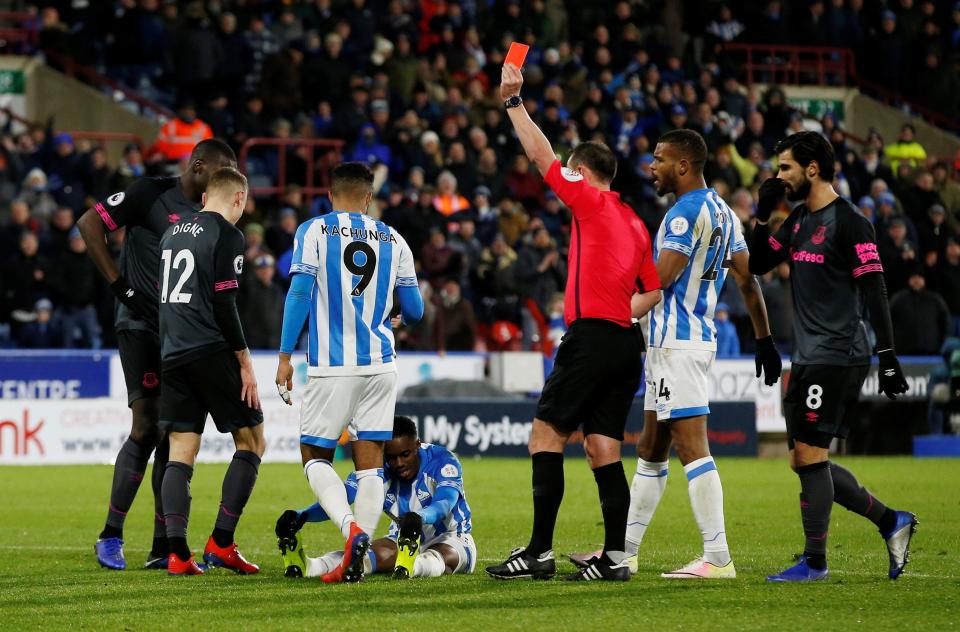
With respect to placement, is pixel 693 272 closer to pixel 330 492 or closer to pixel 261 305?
pixel 330 492

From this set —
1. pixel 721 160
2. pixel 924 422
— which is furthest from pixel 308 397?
pixel 721 160

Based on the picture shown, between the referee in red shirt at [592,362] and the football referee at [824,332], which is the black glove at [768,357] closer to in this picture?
the football referee at [824,332]

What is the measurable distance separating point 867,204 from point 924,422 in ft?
16.1

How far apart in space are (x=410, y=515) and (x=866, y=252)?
2737 mm

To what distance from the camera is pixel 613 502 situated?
8.00 meters

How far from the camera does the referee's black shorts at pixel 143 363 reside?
889 centimetres

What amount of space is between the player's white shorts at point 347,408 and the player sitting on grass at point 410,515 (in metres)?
0.32

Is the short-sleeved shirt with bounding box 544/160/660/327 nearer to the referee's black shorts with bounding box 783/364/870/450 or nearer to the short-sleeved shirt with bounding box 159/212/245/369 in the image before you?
the referee's black shorts with bounding box 783/364/870/450

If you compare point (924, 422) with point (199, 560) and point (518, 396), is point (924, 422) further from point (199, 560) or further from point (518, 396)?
point (199, 560)

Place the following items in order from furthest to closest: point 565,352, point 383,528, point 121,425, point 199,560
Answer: point 121,425 → point 383,528 → point 199,560 → point 565,352

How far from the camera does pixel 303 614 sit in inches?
266

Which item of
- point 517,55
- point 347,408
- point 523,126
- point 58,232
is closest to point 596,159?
point 523,126

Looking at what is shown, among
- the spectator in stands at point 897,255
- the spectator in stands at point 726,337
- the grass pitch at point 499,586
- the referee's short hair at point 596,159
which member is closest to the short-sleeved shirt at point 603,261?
the referee's short hair at point 596,159

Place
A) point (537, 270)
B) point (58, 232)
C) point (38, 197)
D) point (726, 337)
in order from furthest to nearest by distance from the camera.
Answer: point (537, 270) < point (726, 337) < point (38, 197) < point (58, 232)
